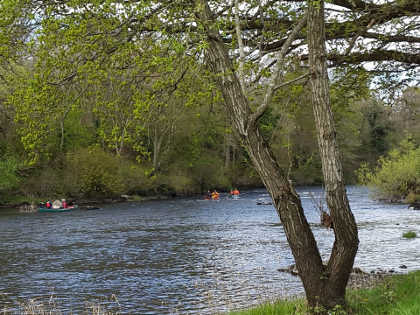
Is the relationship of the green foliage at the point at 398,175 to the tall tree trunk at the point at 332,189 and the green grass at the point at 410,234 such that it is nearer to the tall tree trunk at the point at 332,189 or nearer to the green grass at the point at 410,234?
the green grass at the point at 410,234

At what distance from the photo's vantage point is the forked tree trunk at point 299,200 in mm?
6582

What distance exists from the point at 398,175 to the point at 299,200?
32.9 metres

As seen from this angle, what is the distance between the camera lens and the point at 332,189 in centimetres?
655

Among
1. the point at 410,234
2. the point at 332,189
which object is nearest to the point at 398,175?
the point at 410,234

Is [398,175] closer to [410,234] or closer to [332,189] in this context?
[410,234]

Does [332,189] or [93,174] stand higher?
[93,174]

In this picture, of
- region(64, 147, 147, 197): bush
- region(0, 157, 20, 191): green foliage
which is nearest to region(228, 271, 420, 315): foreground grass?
region(0, 157, 20, 191): green foliage

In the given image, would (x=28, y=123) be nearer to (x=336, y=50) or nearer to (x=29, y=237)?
(x=336, y=50)

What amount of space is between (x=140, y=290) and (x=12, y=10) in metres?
9.09

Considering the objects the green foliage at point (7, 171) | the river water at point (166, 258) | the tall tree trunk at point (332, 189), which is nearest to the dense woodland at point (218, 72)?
the tall tree trunk at point (332, 189)

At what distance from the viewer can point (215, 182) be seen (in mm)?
62156

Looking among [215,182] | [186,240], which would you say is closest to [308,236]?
[186,240]

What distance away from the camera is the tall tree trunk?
6562 mm

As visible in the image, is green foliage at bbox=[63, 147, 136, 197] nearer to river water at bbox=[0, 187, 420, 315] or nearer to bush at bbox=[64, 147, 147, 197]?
bush at bbox=[64, 147, 147, 197]
